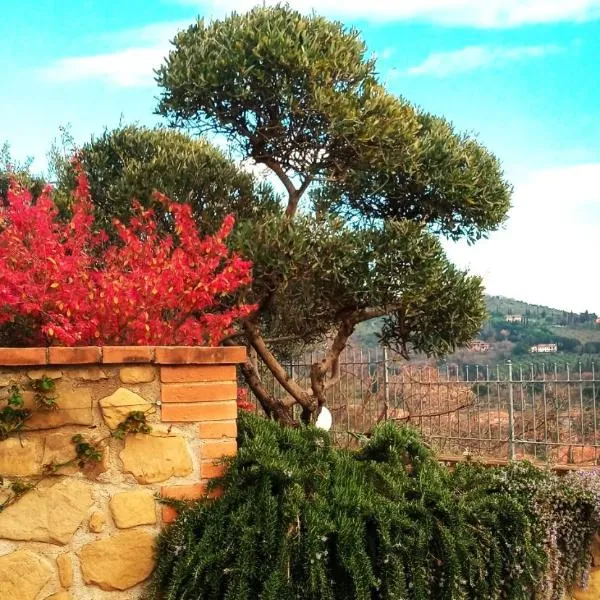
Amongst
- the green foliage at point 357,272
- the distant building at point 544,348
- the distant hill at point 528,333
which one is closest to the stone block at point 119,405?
the green foliage at point 357,272

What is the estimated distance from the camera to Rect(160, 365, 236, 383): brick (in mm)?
3630

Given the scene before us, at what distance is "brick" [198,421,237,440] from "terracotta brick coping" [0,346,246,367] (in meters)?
0.29

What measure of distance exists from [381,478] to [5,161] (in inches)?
520

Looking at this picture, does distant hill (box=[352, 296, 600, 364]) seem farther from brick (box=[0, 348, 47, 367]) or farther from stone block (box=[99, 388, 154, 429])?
brick (box=[0, 348, 47, 367])

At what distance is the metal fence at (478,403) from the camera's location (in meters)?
10.1

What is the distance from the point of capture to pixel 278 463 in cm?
364

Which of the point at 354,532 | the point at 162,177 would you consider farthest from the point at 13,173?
the point at 354,532

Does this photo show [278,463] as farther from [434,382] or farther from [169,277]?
[434,382]

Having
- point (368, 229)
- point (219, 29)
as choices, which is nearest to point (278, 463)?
point (368, 229)

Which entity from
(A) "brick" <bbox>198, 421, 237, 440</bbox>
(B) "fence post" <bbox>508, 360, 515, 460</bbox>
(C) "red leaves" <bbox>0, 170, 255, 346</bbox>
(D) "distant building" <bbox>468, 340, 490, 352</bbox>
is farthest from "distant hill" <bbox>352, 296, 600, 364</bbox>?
(A) "brick" <bbox>198, 421, 237, 440</bbox>

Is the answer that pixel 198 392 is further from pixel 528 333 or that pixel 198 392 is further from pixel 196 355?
pixel 528 333

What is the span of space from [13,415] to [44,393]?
156 millimetres

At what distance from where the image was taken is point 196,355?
366cm

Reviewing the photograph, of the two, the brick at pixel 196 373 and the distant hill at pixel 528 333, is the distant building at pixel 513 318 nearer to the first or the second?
the distant hill at pixel 528 333
